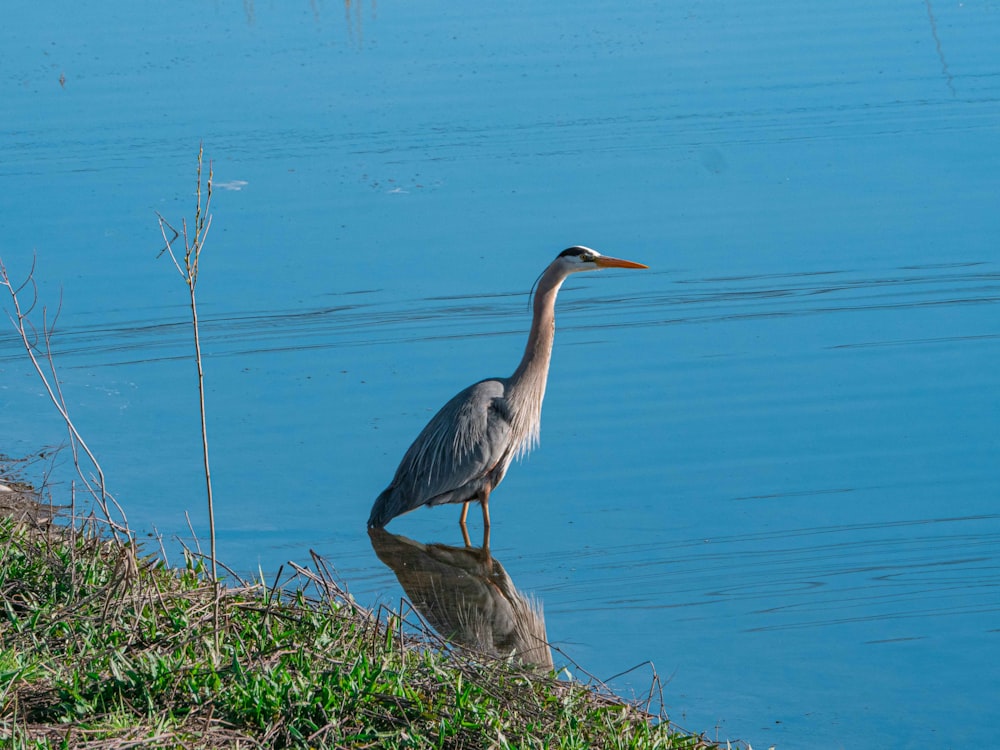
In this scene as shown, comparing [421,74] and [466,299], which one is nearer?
[466,299]

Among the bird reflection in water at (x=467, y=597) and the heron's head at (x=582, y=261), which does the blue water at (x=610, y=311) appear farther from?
the heron's head at (x=582, y=261)

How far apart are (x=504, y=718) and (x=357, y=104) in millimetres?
8879

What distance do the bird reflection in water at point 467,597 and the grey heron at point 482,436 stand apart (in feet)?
0.61

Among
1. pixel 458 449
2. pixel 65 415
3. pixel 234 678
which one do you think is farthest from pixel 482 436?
pixel 234 678

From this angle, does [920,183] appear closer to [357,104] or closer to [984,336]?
[984,336]

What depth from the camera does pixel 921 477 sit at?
6.51 m

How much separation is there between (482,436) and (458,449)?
15 centimetres

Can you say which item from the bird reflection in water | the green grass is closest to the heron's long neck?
the bird reflection in water

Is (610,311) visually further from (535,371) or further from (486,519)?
(486,519)

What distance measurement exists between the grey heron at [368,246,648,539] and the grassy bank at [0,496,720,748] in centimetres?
196

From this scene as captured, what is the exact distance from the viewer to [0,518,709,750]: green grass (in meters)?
3.47

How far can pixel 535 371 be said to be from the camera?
683cm

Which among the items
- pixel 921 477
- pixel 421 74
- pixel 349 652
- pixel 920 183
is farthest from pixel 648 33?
pixel 349 652

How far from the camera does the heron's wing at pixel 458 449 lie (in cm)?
644
